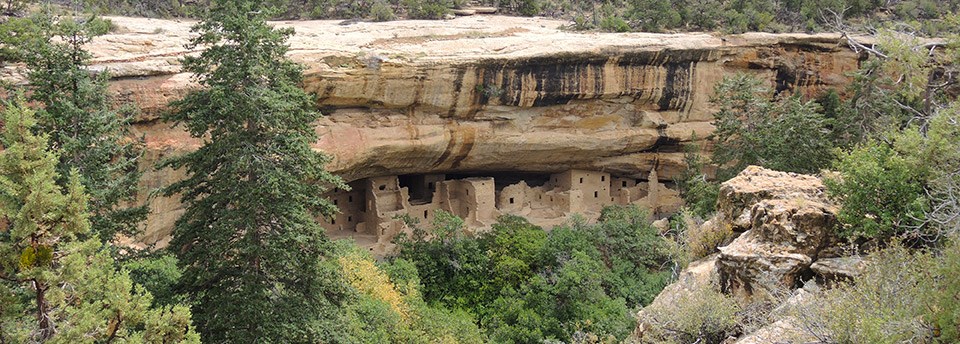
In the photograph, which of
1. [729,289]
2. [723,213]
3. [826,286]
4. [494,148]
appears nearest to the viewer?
[826,286]

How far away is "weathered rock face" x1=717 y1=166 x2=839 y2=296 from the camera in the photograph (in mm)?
7934

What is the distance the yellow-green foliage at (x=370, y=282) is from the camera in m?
15.7

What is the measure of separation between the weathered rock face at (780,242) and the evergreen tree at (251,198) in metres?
4.91

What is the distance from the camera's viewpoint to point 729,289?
8203 mm

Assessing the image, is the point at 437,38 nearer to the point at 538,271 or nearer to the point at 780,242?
the point at 538,271

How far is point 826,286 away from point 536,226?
45.4 feet

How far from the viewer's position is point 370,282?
16.0 m

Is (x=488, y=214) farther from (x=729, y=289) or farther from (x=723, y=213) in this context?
(x=729, y=289)

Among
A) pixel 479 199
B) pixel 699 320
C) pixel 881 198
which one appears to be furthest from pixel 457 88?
pixel 881 198

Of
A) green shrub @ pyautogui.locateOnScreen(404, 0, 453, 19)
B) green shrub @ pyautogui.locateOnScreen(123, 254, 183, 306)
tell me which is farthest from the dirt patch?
green shrub @ pyautogui.locateOnScreen(123, 254, 183, 306)

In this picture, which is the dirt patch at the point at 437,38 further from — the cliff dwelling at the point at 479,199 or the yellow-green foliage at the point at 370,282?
the yellow-green foliage at the point at 370,282

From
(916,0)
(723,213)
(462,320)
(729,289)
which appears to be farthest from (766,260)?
(916,0)

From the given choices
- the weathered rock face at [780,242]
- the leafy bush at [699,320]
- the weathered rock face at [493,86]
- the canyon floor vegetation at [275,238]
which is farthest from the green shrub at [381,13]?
the leafy bush at [699,320]

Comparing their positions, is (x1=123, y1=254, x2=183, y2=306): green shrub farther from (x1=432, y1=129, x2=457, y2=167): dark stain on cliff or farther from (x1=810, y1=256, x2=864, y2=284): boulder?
(x1=432, y1=129, x2=457, y2=167): dark stain on cliff
